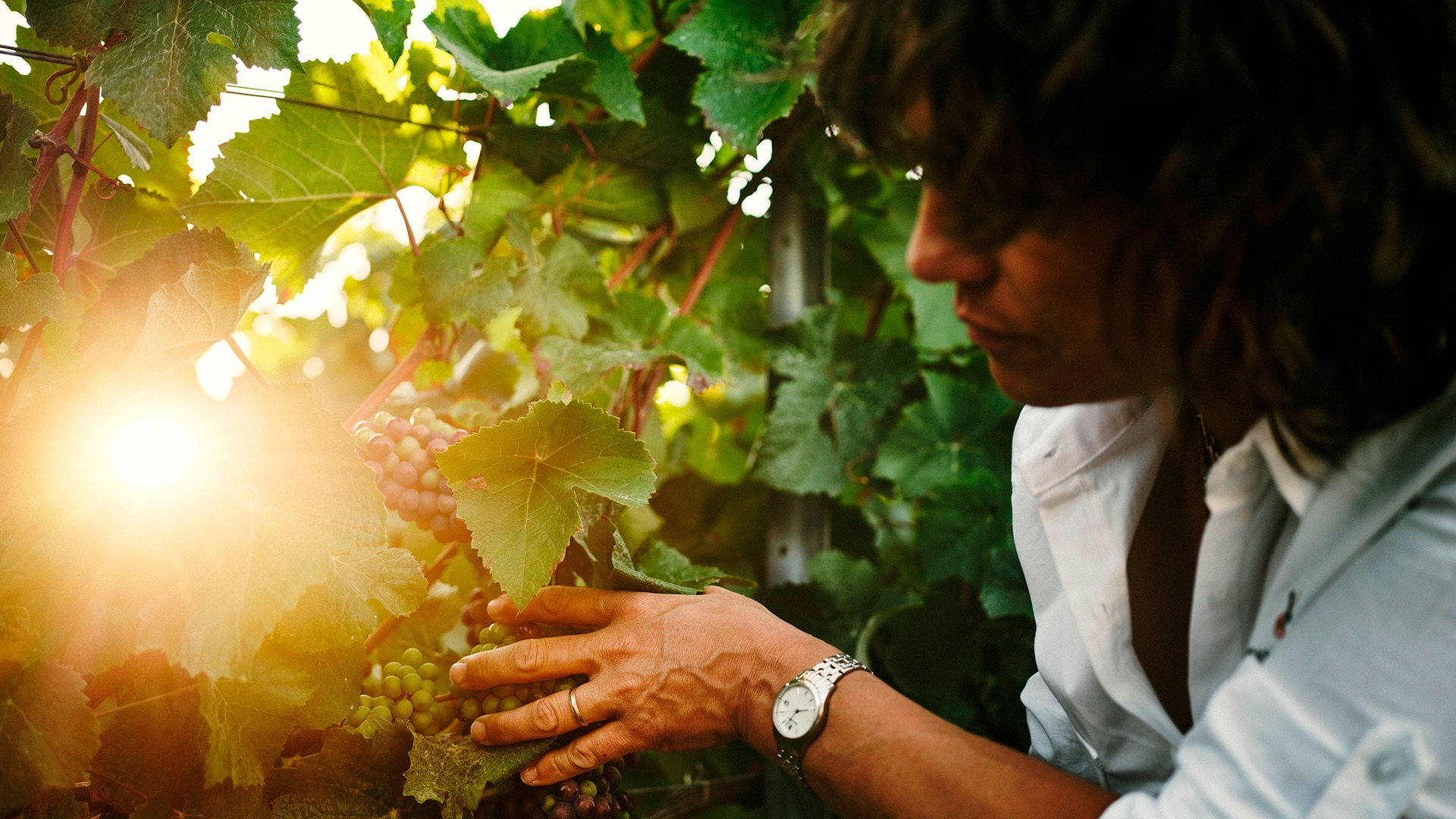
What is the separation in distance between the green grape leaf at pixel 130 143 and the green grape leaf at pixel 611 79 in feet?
1.81

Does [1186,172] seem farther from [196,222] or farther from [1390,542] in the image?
[196,222]

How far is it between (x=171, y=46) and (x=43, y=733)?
620 millimetres

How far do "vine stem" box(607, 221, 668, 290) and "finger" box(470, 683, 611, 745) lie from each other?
0.78m

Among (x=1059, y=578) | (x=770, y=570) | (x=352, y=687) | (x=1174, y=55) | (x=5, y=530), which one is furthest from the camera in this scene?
(x=770, y=570)

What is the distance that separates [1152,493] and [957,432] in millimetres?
500

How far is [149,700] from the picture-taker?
0.80m

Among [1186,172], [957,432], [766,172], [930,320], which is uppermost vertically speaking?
[766,172]

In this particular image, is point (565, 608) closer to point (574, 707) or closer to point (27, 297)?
point (574, 707)

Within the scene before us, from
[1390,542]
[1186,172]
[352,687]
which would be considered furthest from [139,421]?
[1390,542]

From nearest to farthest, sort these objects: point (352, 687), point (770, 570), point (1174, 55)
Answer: point (1174, 55) → point (352, 687) → point (770, 570)

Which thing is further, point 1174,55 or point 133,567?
point 133,567

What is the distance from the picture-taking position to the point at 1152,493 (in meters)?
1.11

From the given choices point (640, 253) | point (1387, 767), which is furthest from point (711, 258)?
point (1387, 767)

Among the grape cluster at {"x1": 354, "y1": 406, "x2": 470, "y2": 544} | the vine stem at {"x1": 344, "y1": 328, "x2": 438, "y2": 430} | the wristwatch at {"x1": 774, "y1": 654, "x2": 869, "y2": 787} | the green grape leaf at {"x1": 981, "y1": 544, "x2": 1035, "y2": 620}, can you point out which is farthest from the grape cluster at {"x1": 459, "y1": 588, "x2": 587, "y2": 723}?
the green grape leaf at {"x1": 981, "y1": 544, "x2": 1035, "y2": 620}
